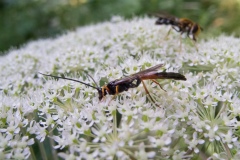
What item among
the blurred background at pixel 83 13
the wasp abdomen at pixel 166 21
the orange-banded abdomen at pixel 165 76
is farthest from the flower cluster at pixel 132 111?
the blurred background at pixel 83 13

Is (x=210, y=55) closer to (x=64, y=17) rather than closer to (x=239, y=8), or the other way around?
(x=239, y=8)

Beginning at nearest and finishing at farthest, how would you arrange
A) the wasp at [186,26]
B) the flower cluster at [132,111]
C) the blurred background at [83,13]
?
the flower cluster at [132,111] < the wasp at [186,26] < the blurred background at [83,13]

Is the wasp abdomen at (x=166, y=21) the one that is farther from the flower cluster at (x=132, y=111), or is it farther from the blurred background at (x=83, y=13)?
the blurred background at (x=83, y=13)

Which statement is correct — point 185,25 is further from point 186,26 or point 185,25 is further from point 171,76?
point 171,76

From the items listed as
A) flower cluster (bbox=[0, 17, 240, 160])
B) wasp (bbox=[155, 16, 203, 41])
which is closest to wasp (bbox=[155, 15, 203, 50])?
wasp (bbox=[155, 16, 203, 41])

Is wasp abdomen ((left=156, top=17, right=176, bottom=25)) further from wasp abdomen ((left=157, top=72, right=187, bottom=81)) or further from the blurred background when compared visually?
the blurred background
